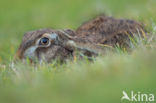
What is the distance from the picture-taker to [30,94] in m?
4.87

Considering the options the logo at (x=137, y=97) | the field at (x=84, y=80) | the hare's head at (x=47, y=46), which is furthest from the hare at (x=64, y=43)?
the logo at (x=137, y=97)

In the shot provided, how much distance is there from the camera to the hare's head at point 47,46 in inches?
303

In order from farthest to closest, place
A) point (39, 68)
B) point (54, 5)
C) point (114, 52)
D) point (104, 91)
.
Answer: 1. point (54, 5)
2. point (114, 52)
3. point (39, 68)
4. point (104, 91)

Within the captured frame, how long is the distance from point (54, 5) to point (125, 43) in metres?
13.2

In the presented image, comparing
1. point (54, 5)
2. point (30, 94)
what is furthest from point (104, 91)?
point (54, 5)

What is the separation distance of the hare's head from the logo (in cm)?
300

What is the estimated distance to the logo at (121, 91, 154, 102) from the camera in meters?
4.52

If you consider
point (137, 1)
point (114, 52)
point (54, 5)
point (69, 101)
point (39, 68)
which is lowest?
point (69, 101)

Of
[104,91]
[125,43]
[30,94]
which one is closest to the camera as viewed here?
[104,91]

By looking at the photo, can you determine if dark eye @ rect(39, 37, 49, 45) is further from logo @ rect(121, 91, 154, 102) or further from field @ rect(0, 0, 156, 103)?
logo @ rect(121, 91, 154, 102)

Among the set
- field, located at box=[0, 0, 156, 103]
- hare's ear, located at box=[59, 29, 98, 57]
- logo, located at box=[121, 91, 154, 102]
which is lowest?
logo, located at box=[121, 91, 154, 102]

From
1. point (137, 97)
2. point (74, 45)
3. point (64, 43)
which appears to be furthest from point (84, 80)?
point (64, 43)

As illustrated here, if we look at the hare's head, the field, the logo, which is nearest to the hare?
the hare's head

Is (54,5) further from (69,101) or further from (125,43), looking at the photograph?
(69,101)
